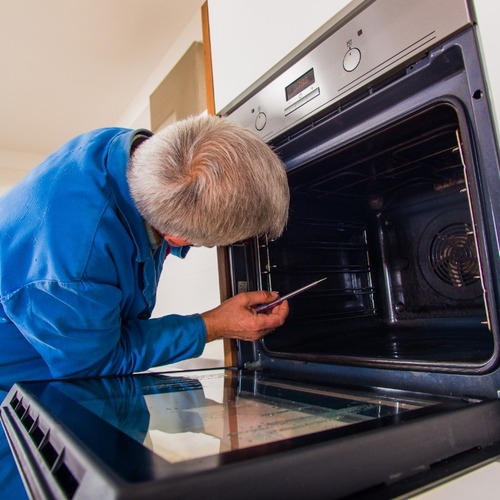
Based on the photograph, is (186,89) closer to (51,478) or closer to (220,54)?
(220,54)

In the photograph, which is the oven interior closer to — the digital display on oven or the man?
the digital display on oven

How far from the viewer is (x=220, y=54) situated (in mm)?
1158

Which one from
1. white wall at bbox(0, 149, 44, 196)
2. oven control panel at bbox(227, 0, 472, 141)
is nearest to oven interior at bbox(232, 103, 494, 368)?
oven control panel at bbox(227, 0, 472, 141)

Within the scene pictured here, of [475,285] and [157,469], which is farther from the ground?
[475,285]

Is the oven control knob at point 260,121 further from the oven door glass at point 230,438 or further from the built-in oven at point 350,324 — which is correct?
the oven door glass at point 230,438

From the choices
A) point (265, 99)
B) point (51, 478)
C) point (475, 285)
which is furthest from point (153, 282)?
point (475, 285)

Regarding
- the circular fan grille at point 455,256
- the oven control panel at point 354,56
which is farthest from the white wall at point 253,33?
the circular fan grille at point 455,256

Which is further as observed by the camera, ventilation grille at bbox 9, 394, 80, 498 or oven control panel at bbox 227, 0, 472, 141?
oven control panel at bbox 227, 0, 472, 141

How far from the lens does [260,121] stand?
1.00 metres

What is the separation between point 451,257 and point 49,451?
95 cm

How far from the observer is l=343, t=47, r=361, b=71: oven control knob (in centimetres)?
76

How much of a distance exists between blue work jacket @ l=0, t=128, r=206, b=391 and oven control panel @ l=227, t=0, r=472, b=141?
0.31 m

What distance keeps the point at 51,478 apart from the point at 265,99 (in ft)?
2.78

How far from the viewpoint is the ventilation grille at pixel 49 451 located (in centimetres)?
35
